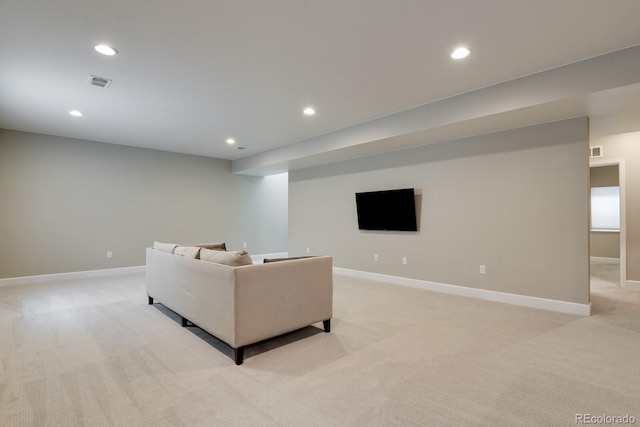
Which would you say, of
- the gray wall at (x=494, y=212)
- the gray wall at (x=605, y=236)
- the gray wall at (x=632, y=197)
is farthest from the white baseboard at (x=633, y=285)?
the gray wall at (x=605, y=236)

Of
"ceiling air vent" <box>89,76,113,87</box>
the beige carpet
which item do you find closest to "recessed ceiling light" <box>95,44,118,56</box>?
"ceiling air vent" <box>89,76,113,87</box>

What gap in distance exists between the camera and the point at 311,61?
3.06m

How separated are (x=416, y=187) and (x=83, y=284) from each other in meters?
6.08

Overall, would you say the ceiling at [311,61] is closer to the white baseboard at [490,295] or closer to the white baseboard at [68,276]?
the white baseboard at [490,295]

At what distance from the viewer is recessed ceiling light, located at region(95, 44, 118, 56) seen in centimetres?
278

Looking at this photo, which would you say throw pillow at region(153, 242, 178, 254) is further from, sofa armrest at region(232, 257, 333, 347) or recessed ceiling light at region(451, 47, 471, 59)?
recessed ceiling light at region(451, 47, 471, 59)

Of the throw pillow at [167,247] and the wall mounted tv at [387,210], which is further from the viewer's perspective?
the wall mounted tv at [387,210]

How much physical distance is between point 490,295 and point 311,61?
394 centimetres

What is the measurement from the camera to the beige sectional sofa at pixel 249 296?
8.33ft

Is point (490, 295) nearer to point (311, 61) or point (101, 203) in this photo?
point (311, 61)

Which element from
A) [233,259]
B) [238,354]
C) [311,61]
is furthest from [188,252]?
[311,61]

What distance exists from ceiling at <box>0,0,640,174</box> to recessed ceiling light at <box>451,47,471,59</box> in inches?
2.8

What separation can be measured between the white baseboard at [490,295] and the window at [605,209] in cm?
601

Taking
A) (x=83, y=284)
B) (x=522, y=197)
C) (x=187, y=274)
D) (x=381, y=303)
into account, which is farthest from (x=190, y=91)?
(x=522, y=197)
